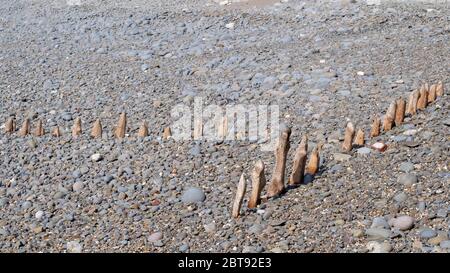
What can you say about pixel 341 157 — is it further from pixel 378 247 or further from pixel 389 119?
pixel 378 247

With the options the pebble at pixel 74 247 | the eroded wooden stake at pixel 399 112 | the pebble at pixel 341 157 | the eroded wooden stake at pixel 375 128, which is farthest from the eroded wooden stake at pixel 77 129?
the eroded wooden stake at pixel 399 112

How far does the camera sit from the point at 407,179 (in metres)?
6.58

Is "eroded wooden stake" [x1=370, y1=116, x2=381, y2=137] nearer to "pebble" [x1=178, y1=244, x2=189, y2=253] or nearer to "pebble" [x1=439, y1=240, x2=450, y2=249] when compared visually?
"pebble" [x1=439, y1=240, x2=450, y2=249]

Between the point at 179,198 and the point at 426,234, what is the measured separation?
2.37m

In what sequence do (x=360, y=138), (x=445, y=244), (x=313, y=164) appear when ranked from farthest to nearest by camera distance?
(x=360, y=138), (x=313, y=164), (x=445, y=244)

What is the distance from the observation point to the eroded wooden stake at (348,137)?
7.30 m

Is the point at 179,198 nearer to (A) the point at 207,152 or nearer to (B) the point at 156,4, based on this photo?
(A) the point at 207,152

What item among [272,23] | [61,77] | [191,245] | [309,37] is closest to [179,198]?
[191,245]

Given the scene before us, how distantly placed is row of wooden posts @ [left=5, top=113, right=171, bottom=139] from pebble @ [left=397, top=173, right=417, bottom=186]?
2872mm

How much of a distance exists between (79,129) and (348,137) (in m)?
3.34

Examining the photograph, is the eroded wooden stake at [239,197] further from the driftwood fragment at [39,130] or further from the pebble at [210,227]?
the driftwood fragment at [39,130]

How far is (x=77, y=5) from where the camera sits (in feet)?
52.7

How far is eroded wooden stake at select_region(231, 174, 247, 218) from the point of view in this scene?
6.22m

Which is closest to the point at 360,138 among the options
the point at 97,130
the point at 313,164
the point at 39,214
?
the point at 313,164
